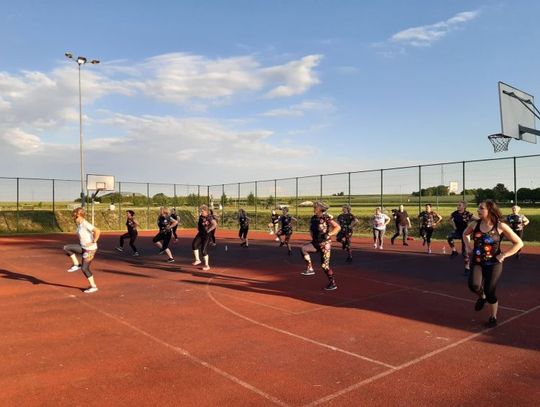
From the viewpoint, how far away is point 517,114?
15359mm

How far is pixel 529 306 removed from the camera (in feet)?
25.7

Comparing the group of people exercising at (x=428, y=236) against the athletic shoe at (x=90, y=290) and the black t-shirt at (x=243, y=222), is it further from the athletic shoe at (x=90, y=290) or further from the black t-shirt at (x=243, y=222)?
the black t-shirt at (x=243, y=222)

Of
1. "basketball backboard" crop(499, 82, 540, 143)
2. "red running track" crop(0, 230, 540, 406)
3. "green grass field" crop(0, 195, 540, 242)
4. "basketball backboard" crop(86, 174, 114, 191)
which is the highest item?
"basketball backboard" crop(499, 82, 540, 143)

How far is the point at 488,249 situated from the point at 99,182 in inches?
1412

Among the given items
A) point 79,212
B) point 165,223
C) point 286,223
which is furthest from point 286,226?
point 79,212

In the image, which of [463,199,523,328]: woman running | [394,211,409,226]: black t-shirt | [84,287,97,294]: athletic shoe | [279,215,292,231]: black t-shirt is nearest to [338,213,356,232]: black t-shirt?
[279,215,292,231]: black t-shirt

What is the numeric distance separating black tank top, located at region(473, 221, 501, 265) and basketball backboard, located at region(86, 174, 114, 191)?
34.7m

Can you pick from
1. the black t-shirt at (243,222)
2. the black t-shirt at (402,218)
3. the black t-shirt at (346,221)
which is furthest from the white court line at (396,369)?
the black t-shirt at (243,222)

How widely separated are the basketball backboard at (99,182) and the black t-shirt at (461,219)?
31.0 m

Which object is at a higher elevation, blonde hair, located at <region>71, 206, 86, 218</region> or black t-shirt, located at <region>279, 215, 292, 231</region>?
blonde hair, located at <region>71, 206, 86, 218</region>

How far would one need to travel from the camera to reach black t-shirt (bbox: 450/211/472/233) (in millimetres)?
12742

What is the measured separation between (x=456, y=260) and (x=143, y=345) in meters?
11.8

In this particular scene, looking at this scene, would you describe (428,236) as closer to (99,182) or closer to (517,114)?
(517,114)

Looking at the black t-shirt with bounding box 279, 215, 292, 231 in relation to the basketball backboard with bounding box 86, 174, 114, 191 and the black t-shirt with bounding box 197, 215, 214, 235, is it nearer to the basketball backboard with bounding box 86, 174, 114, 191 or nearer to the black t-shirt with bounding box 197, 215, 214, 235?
the black t-shirt with bounding box 197, 215, 214, 235
